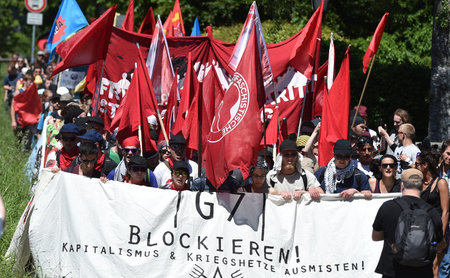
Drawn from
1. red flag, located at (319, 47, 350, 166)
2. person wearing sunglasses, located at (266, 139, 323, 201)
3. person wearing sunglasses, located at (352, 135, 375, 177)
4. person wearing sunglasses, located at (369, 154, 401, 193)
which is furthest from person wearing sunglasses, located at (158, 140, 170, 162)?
person wearing sunglasses, located at (369, 154, 401, 193)

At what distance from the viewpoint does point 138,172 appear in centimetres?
838

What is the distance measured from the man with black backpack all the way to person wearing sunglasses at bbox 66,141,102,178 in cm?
308

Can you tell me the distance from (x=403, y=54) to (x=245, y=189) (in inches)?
361

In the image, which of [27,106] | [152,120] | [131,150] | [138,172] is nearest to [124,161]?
[131,150]

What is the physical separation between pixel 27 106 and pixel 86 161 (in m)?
7.26

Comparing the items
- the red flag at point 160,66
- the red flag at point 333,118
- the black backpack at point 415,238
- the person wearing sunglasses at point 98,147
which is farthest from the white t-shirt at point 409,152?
the black backpack at point 415,238

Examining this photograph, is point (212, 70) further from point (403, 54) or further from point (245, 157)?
Result: point (403, 54)

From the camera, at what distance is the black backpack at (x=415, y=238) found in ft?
20.7

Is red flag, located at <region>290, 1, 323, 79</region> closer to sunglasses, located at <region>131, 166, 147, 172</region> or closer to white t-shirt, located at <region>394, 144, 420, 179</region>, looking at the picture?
white t-shirt, located at <region>394, 144, 420, 179</region>

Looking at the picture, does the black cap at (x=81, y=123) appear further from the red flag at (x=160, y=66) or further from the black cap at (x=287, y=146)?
the black cap at (x=287, y=146)

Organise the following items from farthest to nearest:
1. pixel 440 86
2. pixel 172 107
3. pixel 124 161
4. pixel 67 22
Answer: pixel 67 22
pixel 440 86
pixel 172 107
pixel 124 161

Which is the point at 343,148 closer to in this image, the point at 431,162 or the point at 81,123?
the point at 431,162

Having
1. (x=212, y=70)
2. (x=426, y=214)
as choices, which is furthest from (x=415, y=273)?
(x=212, y=70)

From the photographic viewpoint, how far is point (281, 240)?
323 inches
